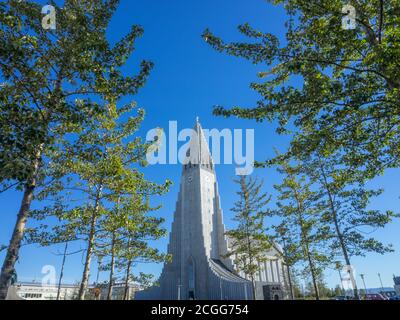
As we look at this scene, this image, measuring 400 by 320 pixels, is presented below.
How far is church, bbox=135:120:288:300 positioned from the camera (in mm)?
42316

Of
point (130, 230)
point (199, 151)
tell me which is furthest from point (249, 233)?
point (199, 151)

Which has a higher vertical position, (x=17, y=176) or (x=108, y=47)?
(x=108, y=47)

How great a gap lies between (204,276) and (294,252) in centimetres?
2857

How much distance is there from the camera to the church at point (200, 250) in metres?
42.3

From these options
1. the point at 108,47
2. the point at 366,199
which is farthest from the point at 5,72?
the point at 366,199

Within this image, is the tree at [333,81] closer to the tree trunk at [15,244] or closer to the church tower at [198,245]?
the tree trunk at [15,244]

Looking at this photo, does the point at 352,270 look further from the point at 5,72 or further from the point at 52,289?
the point at 52,289

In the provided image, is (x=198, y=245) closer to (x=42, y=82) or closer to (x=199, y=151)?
(x=199, y=151)

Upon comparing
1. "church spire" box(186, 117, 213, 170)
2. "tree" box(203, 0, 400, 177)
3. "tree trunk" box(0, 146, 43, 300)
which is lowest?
"tree trunk" box(0, 146, 43, 300)

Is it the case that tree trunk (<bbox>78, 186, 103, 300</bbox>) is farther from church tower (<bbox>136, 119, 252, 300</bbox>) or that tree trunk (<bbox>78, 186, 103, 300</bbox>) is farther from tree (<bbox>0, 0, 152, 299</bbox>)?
church tower (<bbox>136, 119, 252, 300</bbox>)

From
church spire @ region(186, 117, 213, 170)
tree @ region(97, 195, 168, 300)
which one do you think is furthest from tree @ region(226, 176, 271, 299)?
church spire @ region(186, 117, 213, 170)

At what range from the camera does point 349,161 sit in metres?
9.22

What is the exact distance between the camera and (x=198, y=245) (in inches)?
1961

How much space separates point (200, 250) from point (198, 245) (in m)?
1.12
